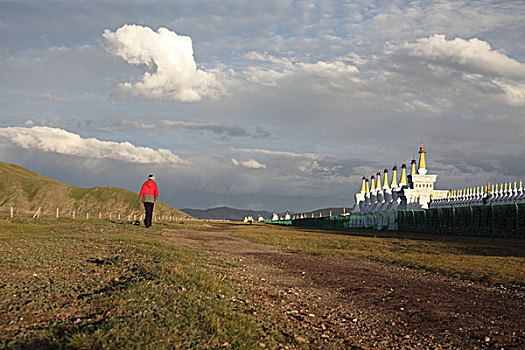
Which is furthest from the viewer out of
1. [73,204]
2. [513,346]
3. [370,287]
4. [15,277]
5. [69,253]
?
[73,204]

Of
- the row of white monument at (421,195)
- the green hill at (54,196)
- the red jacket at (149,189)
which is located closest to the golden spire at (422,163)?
the row of white monument at (421,195)

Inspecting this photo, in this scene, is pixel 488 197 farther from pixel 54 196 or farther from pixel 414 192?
pixel 54 196

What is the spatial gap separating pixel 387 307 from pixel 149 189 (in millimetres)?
16842

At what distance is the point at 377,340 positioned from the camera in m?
6.26

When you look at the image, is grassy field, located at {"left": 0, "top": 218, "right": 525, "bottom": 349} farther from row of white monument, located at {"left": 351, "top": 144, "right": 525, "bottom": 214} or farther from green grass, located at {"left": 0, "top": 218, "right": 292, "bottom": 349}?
row of white monument, located at {"left": 351, "top": 144, "right": 525, "bottom": 214}

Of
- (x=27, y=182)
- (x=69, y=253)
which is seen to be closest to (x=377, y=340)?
(x=69, y=253)

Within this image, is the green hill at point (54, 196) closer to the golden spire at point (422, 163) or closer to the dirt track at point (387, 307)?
the golden spire at point (422, 163)

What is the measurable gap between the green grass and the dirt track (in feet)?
2.89

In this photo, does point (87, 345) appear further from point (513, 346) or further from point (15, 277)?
point (513, 346)

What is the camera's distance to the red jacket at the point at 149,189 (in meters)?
22.4

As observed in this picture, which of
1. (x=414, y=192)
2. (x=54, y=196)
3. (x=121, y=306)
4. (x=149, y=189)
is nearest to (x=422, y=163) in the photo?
(x=414, y=192)

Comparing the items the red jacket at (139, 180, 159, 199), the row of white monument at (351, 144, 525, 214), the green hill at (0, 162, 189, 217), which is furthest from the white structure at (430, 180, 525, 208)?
the green hill at (0, 162, 189, 217)

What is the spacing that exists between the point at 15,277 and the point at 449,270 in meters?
11.4

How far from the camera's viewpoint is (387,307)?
806 centimetres
